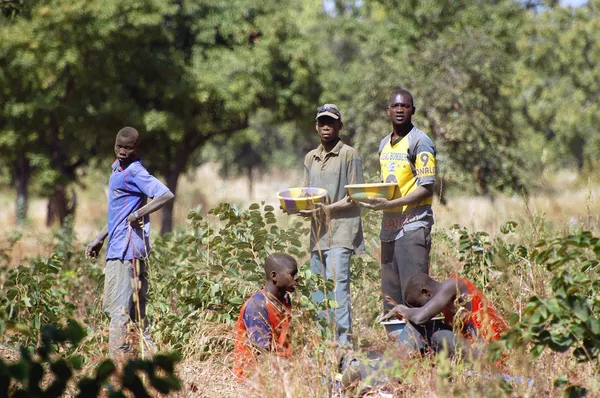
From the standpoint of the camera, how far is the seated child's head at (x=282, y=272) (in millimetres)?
4422

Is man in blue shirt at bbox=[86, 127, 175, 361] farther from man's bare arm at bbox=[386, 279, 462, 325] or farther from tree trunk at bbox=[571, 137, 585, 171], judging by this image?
tree trunk at bbox=[571, 137, 585, 171]

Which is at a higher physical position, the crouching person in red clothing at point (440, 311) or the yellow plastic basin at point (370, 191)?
the yellow plastic basin at point (370, 191)

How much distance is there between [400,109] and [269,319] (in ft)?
5.18

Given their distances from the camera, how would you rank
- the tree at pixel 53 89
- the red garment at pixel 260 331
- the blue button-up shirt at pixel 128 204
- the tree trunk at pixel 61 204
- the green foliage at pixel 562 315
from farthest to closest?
1. the tree trunk at pixel 61 204
2. the tree at pixel 53 89
3. the blue button-up shirt at pixel 128 204
4. the red garment at pixel 260 331
5. the green foliage at pixel 562 315

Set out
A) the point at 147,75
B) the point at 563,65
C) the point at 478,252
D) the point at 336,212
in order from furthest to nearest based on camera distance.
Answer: the point at 563,65 → the point at 147,75 → the point at 478,252 → the point at 336,212

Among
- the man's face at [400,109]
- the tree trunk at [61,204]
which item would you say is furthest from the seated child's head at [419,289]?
the tree trunk at [61,204]

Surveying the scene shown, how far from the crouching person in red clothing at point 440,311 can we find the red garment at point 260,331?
23.7 inches

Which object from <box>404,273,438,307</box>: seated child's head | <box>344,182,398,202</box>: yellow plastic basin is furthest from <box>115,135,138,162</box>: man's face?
<box>404,273,438,307</box>: seated child's head

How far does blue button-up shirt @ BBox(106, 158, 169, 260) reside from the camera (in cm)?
482

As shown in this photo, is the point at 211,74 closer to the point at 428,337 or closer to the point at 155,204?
the point at 155,204

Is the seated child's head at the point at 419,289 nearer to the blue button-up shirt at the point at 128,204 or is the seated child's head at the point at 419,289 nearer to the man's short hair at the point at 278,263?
the man's short hair at the point at 278,263

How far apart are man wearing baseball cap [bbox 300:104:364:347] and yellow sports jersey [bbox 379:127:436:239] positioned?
0.26 metres

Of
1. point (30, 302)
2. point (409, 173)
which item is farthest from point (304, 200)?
point (30, 302)

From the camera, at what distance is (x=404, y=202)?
4.76m
